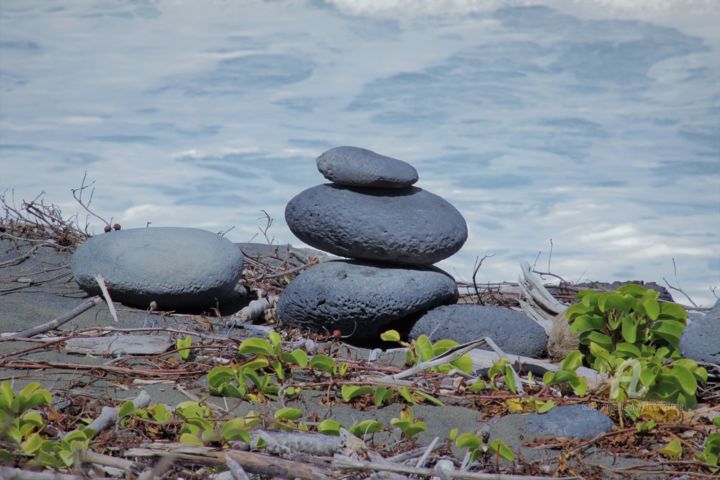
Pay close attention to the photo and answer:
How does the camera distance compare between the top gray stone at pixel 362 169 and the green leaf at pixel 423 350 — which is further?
the top gray stone at pixel 362 169

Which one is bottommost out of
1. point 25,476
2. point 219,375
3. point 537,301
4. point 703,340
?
point 537,301

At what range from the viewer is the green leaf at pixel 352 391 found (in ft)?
14.8

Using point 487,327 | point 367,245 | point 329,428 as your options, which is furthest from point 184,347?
point 487,327

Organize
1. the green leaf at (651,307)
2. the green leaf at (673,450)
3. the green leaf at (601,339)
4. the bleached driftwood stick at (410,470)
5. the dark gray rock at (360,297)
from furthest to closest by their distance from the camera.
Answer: the dark gray rock at (360,297)
the green leaf at (601,339)
the green leaf at (651,307)
the green leaf at (673,450)
the bleached driftwood stick at (410,470)

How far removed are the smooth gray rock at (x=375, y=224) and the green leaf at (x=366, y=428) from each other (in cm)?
378

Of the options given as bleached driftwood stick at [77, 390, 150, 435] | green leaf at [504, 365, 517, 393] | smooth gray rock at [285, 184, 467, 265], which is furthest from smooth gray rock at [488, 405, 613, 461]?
smooth gray rock at [285, 184, 467, 265]

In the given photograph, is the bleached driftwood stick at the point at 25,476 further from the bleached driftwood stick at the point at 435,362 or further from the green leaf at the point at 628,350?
the green leaf at the point at 628,350

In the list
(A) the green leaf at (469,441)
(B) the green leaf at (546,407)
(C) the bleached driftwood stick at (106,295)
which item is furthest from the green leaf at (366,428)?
(C) the bleached driftwood stick at (106,295)

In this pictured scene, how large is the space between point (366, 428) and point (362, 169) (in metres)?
4.11

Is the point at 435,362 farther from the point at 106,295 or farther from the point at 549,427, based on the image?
the point at 106,295

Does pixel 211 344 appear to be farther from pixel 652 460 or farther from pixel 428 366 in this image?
pixel 652 460

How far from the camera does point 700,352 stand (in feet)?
19.9

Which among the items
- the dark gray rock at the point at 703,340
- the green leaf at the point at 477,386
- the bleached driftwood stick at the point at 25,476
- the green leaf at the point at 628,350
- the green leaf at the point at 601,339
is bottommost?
the dark gray rock at the point at 703,340

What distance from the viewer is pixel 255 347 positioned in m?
4.69
